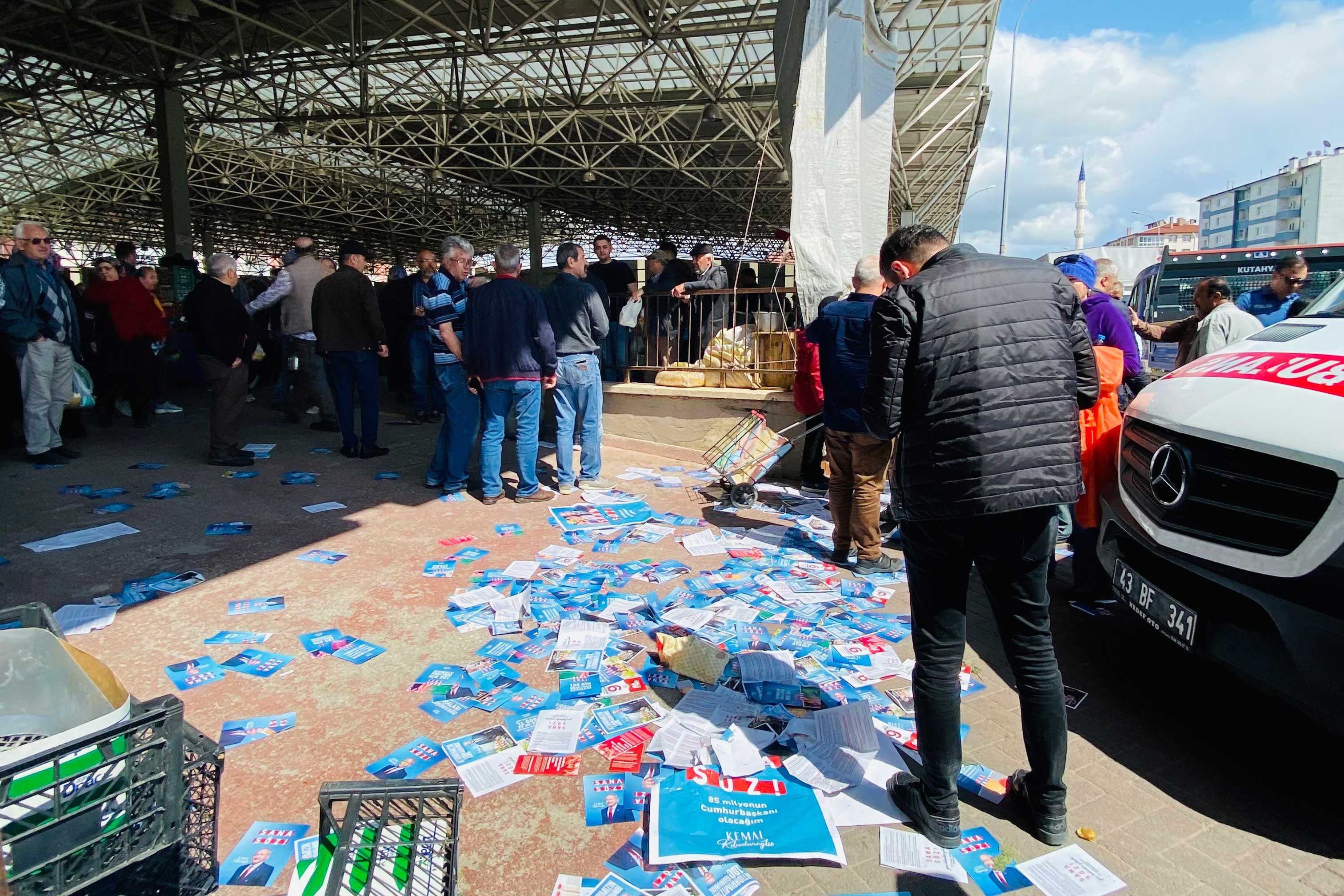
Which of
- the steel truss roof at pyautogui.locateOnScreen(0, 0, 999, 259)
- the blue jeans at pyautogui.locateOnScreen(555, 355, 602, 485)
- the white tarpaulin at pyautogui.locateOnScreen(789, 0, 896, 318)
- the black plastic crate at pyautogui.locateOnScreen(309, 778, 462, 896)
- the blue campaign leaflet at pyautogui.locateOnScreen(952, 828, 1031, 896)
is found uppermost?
the steel truss roof at pyautogui.locateOnScreen(0, 0, 999, 259)

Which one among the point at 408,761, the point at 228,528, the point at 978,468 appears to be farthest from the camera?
the point at 228,528

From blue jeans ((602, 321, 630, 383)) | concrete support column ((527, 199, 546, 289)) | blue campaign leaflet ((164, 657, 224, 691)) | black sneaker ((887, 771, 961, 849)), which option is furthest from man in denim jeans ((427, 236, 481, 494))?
concrete support column ((527, 199, 546, 289))

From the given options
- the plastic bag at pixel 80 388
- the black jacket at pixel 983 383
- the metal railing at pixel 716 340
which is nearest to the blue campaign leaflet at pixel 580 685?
the black jacket at pixel 983 383

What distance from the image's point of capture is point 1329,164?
60.1 m

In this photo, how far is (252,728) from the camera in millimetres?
2859

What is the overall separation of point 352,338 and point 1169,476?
638 centimetres

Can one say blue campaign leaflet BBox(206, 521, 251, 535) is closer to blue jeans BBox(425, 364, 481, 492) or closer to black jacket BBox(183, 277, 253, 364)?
blue jeans BBox(425, 364, 481, 492)

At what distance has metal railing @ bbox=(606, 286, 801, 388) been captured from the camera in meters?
7.36

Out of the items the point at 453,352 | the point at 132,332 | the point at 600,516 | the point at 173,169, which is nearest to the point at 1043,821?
the point at 600,516

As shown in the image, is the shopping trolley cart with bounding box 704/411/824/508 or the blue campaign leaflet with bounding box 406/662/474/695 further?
the shopping trolley cart with bounding box 704/411/824/508

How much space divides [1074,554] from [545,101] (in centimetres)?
1659

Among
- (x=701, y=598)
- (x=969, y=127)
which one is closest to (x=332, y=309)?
(x=701, y=598)

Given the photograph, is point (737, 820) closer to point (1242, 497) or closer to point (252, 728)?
point (252, 728)

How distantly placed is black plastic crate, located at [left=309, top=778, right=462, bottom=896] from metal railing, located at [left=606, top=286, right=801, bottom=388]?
5.45 meters
